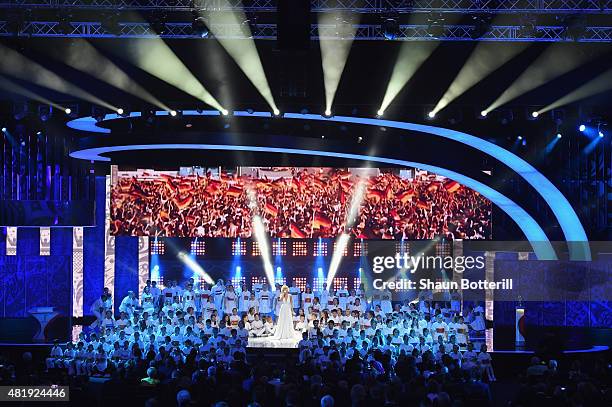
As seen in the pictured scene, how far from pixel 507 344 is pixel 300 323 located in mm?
5453

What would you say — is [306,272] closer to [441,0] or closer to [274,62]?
[274,62]

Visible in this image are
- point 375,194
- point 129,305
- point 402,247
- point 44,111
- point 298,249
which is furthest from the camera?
point 298,249

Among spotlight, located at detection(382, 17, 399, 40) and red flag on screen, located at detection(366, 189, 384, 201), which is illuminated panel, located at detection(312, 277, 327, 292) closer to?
red flag on screen, located at detection(366, 189, 384, 201)

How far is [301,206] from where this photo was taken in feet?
90.0

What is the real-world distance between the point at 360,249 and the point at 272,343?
754cm

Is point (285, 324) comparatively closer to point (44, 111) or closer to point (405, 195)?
point (405, 195)

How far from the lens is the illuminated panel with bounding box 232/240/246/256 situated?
97.4ft

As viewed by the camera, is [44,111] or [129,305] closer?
[44,111]

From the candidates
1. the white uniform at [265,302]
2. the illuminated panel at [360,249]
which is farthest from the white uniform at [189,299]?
the illuminated panel at [360,249]

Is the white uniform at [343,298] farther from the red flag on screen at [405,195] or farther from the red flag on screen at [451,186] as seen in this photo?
the red flag on screen at [451,186]

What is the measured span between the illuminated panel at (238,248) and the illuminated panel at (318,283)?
7.95ft

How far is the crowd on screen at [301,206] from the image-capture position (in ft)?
88.9

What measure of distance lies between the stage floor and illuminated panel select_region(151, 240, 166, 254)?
6734mm

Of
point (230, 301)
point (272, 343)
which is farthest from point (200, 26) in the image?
point (230, 301)
